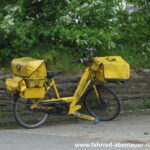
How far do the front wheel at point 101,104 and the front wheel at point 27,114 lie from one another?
0.93 meters

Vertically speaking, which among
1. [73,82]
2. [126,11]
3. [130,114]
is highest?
[126,11]

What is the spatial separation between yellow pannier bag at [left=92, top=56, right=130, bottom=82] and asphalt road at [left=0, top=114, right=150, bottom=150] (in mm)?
842

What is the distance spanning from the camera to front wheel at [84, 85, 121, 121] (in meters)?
8.93

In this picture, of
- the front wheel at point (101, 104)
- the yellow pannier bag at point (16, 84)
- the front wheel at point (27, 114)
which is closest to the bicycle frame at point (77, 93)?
the front wheel at point (101, 104)

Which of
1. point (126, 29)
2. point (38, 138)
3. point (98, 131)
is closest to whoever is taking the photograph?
point (38, 138)

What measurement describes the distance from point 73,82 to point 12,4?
2.02 meters

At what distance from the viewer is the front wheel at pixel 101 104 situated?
29.3ft

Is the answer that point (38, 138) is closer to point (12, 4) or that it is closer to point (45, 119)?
point (45, 119)

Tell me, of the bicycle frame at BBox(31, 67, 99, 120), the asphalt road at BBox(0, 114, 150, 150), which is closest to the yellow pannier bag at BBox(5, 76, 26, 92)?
the bicycle frame at BBox(31, 67, 99, 120)

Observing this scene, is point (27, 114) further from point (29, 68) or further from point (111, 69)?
point (111, 69)

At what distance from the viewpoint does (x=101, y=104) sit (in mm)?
9016

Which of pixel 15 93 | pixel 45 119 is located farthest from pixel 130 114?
pixel 15 93

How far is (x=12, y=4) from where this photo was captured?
9.66 meters

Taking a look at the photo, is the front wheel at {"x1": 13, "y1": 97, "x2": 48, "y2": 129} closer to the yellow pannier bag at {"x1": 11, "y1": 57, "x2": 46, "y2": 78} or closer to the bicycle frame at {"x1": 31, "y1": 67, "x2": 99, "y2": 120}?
the bicycle frame at {"x1": 31, "y1": 67, "x2": 99, "y2": 120}
